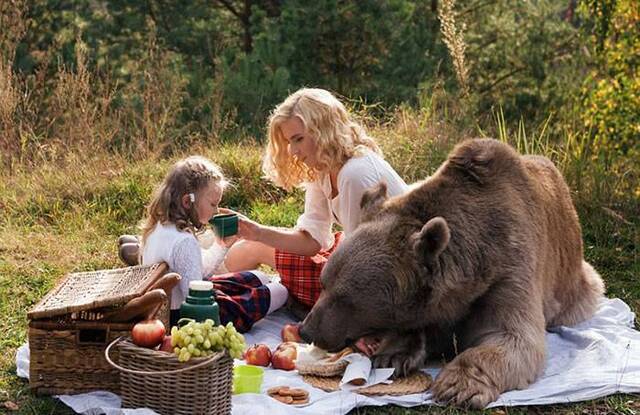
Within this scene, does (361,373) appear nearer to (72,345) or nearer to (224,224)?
(224,224)

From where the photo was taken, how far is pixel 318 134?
5625 mm

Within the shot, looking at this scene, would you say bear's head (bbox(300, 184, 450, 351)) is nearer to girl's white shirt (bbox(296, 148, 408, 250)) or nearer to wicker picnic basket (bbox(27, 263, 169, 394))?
girl's white shirt (bbox(296, 148, 408, 250))

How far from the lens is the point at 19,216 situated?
806 centimetres

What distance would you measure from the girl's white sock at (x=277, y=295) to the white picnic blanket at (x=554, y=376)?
0.09 m

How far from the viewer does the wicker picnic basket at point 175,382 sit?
13.5 feet

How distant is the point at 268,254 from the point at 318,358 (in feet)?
4.48

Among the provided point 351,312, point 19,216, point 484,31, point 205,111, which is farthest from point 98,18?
point 351,312

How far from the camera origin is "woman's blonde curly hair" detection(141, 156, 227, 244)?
5.27 m

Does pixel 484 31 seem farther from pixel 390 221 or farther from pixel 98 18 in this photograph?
pixel 390 221

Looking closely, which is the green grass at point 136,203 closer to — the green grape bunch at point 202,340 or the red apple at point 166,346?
the red apple at point 166,346

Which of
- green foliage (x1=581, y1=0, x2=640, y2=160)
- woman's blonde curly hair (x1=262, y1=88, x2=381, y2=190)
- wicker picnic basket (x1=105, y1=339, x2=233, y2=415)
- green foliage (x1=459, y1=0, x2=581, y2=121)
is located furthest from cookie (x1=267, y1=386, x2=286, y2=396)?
green foliage (x1=459, y1=0, x2=581, y2=121)

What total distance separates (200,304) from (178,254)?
2.45ft

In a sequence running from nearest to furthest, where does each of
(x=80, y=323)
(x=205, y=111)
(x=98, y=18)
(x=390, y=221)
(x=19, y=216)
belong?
(x=80, y=323)
(x=390, y=221)
(x=19, y=216)
(x=205, y=111)
(x=98, y=18)

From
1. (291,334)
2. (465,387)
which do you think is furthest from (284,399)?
(291,334)
